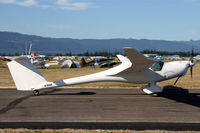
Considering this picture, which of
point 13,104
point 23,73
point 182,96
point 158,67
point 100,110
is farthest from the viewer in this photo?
point 158,67

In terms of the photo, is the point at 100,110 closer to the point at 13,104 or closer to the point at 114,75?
the point at 114,75

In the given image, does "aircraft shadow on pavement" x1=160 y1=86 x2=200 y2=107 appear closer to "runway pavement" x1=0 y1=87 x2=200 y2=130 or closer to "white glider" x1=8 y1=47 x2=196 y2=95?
"runway pavement" x1=0 y1=87 x2=200 y2=130

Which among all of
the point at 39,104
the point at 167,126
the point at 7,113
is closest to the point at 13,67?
the point at 39,104

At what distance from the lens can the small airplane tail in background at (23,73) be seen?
15336 millimetres

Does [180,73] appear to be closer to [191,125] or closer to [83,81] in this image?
[83,81]

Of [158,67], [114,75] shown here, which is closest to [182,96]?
[158,67]

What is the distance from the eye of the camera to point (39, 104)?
44.2 ft

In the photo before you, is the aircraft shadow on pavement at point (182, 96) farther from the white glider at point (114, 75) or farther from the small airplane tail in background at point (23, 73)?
the small airplane tail in background at point (23, 73)

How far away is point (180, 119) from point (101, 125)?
128 inches

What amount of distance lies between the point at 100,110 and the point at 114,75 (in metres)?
4.59

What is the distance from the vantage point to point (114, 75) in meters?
16.3

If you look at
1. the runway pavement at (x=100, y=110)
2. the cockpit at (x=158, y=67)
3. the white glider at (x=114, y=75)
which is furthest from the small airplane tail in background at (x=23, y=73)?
the cockpit at (x=158, y=67)

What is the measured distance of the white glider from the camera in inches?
606

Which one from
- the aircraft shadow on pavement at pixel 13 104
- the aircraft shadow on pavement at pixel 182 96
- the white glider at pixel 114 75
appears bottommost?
the aircraft shadow on pavement at pixel 182 96
